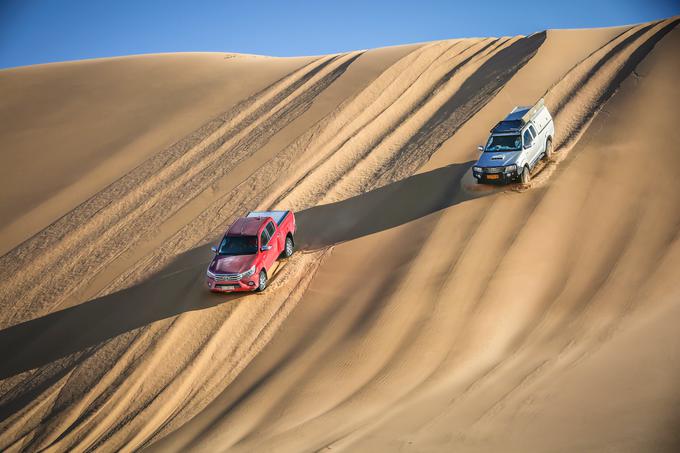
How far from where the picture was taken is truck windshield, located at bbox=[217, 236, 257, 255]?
15.7 m

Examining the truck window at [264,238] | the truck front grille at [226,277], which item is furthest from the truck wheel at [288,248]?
the truck front grille at [226,277]

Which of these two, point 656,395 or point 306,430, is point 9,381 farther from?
point 656,395

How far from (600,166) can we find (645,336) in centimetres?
790

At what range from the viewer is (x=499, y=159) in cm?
1720

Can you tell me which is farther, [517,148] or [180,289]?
[517,148]

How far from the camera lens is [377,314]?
45.3ft

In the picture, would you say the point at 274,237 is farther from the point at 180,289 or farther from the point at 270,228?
the point at 180,289

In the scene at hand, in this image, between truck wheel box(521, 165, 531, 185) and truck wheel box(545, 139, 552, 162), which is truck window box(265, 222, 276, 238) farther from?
truck wheel box(545, 139, 552, 162)

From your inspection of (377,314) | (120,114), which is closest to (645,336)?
(377,314)

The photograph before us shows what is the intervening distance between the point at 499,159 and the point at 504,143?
94cm

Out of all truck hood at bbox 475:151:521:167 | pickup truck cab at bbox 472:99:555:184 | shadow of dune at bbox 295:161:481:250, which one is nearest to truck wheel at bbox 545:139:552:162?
pickup truck cab at bbox 472:99:555:184

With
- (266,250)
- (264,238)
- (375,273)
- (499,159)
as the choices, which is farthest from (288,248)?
(499,159)

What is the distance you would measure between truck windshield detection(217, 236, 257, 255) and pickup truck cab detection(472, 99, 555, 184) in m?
7.04

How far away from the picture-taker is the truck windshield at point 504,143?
17.5 meters
